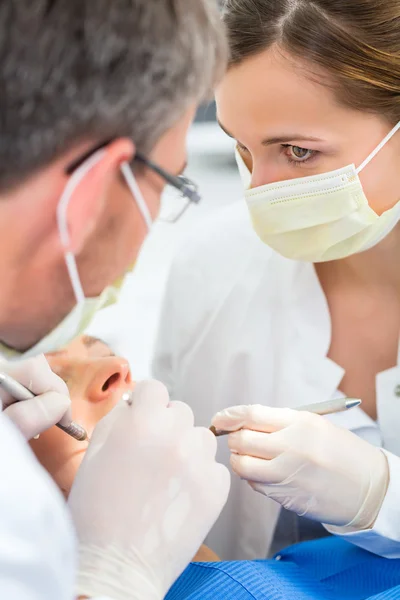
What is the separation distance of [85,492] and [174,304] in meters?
0.80

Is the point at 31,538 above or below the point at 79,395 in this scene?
above

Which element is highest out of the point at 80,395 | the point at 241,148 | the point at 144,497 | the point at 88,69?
the point at 88,69

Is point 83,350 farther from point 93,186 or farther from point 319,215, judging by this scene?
point 93,186

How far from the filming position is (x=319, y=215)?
143cm

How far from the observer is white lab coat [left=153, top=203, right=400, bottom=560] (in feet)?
5.33

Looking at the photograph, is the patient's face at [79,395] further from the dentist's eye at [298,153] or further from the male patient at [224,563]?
the dentist's eye at [298,153]

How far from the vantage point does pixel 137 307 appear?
10.6 feet

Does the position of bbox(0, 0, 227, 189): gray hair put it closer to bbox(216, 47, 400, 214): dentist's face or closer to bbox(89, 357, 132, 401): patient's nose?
bbox(216, 47, 400, 214): dentist's face

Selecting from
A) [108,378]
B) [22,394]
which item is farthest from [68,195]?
[108,378]

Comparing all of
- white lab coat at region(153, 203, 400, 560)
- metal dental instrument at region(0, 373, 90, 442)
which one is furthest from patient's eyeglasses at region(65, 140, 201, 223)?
white lab coat at region(153, 203, 400, 560)

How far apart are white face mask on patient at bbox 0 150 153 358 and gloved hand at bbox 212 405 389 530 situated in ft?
1.31

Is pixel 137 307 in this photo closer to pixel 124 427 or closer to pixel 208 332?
pixel 208 332

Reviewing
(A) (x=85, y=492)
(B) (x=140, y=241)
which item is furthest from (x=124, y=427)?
(B) (x=140, y=241)

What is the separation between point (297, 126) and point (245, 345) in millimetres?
547
